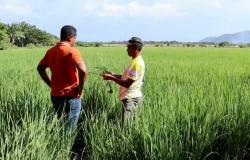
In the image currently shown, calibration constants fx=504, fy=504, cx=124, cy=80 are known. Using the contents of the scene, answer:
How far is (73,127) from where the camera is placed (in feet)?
16.9

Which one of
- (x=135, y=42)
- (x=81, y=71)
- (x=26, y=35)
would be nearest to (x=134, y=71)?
(x=135, y=42)

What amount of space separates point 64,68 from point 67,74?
0.07m

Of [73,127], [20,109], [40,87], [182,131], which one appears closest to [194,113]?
[182,131]

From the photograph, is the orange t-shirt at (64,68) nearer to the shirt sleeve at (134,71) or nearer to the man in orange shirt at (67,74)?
the man in orange shirt at (67,74)

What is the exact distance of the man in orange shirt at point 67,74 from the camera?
16.4ft

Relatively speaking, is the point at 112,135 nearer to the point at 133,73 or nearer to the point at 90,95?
the point at 133,73

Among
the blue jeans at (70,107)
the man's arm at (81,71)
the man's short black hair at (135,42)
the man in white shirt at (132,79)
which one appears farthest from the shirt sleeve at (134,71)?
the blue jeans at (70,107)

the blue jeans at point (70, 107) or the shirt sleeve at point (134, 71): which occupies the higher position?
the shirt sleeve at point (134, 71)

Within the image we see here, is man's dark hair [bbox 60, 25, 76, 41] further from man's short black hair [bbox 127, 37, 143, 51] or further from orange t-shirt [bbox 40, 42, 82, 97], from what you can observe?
man's short black hair [bbox 127, 37, 143, 51]

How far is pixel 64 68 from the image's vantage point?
5.07 metres

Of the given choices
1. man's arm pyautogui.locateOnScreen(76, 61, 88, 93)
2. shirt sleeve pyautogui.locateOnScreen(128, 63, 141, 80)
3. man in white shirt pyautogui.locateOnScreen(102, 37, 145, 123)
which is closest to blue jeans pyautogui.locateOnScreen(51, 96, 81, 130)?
man's arm pyautogui.locateOnScreen(76, 61, 88, 93)

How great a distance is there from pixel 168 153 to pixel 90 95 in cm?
321

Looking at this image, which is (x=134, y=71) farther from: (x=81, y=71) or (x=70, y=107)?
(x=70, y=107)

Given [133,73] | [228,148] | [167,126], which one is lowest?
[228,148]
